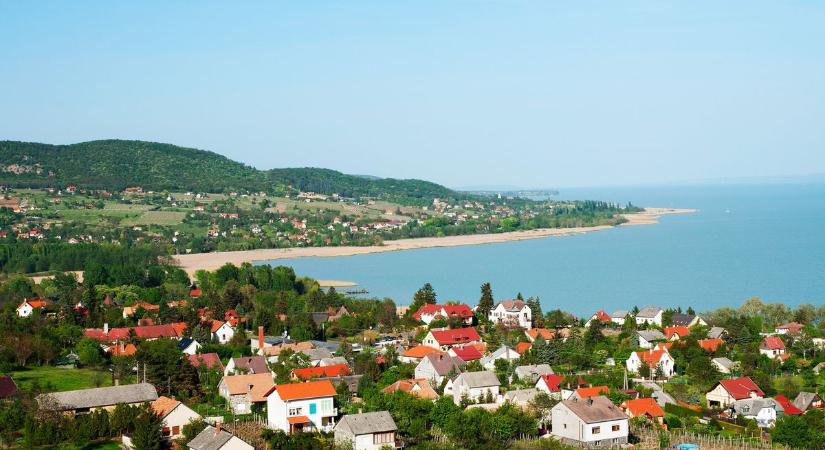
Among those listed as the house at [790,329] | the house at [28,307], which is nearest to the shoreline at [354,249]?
the house at [28,307]

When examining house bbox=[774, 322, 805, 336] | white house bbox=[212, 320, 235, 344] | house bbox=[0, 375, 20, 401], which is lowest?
white house bbox=[212, 320, 235, 344]

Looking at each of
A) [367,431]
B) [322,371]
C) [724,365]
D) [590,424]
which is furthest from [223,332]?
[590,424]

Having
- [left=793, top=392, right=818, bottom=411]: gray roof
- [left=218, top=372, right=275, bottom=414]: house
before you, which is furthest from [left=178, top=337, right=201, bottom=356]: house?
[left=793, top=392, right=818, bottom=411]: gray roof

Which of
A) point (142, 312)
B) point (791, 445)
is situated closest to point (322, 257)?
point (142, 312)

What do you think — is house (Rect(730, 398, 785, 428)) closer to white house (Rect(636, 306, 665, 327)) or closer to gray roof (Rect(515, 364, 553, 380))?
gray roof (Rect(515, 364, 553, 380))

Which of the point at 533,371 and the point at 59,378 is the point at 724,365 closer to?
the point at 533,371

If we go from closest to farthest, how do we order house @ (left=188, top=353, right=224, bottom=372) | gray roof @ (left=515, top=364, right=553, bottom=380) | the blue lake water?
gray roof @ (left=515, top=364, right=553, bottom=380) < house @ (left=188, top=353, right=224, bottom=372) < the blue lake water

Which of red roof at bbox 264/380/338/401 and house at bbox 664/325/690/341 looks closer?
red roof at bbox 264/380/338/401

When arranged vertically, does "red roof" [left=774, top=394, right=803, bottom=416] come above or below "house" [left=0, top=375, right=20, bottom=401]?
below
